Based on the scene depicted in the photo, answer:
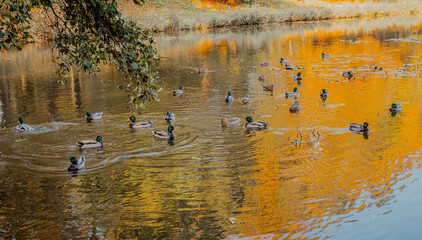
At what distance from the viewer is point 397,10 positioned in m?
76.8

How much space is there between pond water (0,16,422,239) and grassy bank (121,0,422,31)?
36932 mm

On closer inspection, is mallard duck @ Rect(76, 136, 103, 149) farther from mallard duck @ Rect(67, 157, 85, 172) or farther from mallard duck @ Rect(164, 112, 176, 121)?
mallard duck @ Rect(164, 112, 176, 121)

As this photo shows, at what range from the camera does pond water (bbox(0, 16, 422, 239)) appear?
10.2m

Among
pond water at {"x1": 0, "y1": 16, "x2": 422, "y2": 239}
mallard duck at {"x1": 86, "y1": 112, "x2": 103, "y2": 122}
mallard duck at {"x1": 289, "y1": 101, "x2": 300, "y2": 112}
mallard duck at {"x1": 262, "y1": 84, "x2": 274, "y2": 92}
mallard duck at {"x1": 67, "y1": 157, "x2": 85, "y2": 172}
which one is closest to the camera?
pond water at {"x1": 0, "y1": 16, "x2": 422, "y2": 239}

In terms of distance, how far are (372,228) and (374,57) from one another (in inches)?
1012

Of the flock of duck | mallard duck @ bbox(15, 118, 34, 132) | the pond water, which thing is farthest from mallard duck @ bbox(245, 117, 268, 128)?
mallard duck @ bbox(15, 118, 34, 132)

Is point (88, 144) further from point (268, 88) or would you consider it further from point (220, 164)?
point (268, 88)

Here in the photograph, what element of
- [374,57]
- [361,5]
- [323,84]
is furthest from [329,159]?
[361,5]

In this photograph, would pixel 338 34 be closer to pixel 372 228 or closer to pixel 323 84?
pixel 323 84

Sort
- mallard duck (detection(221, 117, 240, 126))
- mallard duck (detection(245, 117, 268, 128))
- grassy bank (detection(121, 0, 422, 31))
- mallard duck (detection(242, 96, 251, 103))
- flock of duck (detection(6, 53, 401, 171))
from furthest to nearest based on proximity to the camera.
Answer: grassy bank (detection(121, 0, 422, 31)), mallard duck (detection(242, 96, 251, 103)), mallard duck (detection(221, 117, 240, 126)), mallard duck (detection(245, 117, 268, 128)), flock of duck (detection(6, 53, 401, 171))

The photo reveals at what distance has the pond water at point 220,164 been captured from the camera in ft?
33.5

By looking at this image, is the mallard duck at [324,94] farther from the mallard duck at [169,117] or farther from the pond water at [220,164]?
the mallard duck at [169,117]

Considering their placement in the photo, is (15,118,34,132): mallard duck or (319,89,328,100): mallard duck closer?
(15,118,34,132): mallard duck

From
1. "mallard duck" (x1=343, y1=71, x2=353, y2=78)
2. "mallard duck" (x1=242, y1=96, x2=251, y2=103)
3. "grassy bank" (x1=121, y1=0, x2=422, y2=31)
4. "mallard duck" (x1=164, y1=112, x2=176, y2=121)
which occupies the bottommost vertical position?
"mallard duck" (x1=164, y1=112, x2=176, y2=121)
